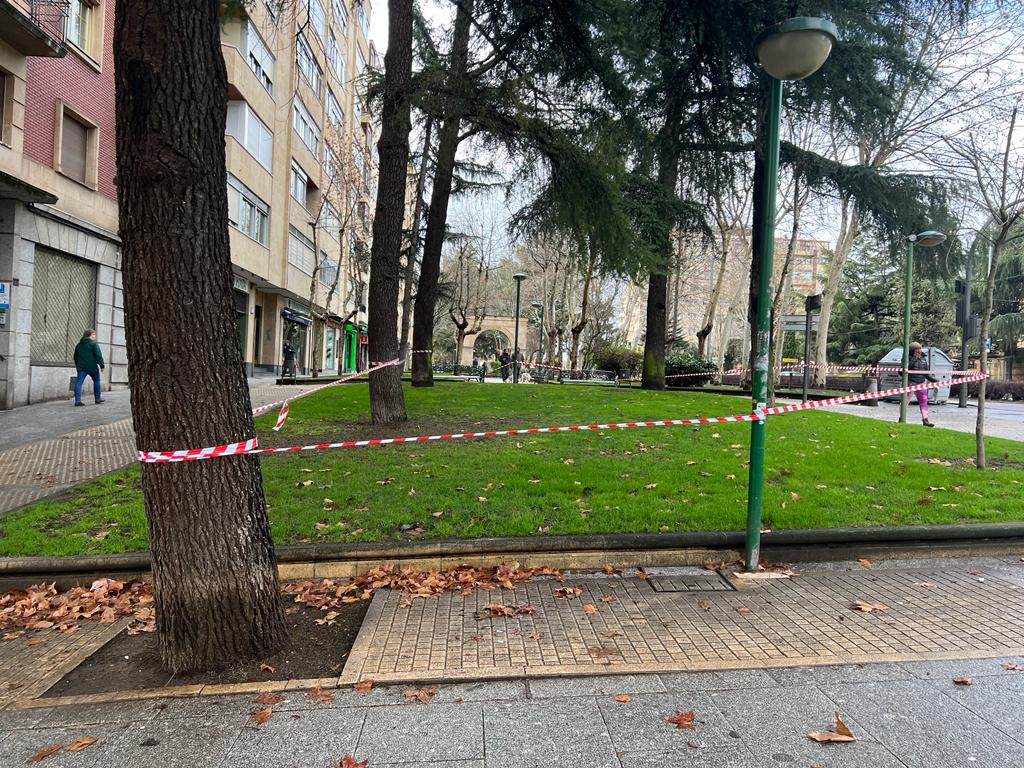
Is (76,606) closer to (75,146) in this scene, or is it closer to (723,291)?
(75,146)

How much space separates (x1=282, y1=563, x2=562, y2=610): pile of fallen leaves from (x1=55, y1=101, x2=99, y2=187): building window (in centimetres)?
1404

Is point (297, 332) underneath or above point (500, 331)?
underneath

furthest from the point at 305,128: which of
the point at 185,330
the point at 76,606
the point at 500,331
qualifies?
the point at 500,331

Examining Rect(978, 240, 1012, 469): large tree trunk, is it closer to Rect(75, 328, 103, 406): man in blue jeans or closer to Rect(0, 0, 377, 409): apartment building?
Rect(0, 0, 377, 409): apartment building

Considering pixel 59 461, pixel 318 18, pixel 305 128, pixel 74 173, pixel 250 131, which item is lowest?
pixel 59 461

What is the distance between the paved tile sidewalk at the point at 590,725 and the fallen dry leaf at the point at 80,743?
0.13 ft

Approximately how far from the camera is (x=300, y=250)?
29859mm

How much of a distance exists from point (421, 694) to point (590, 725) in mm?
847

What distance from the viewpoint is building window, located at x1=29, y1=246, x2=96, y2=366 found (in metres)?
13.4

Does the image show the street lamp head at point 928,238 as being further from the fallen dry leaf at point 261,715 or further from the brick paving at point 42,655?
the brick paving at point 42,655

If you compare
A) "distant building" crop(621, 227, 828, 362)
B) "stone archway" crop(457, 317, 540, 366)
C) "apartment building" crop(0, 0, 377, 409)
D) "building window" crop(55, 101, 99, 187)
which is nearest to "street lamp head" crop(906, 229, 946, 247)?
"distant building" crop(621, 227, 828, 362)

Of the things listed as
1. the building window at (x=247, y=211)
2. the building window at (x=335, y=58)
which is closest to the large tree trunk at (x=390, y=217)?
the building window at (x=247, y=211)

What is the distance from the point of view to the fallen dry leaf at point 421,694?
3.01 m

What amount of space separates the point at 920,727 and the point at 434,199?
14885 mm
